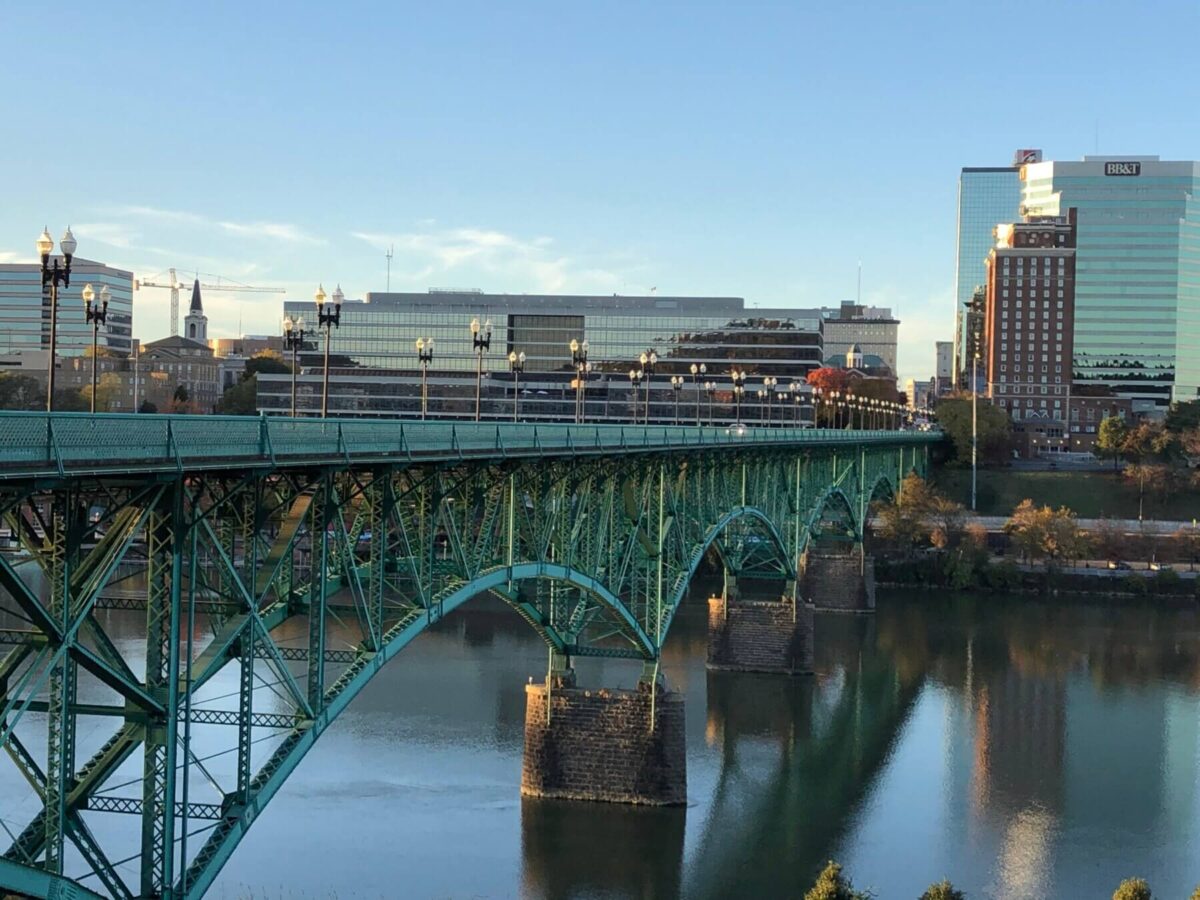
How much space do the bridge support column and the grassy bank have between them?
37314 mm

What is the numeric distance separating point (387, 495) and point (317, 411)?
117384 mm

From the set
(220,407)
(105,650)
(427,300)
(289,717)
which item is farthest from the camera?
(427,300)

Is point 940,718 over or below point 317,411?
below

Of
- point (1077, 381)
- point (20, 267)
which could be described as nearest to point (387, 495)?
point (20, 267)

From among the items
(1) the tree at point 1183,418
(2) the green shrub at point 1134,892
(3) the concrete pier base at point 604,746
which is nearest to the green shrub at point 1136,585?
(1) the tree at point 1183,418

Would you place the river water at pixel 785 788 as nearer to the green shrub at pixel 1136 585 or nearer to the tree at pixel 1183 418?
the green shrub at pixel 1136 585

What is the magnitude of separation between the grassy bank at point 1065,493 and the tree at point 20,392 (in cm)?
7369

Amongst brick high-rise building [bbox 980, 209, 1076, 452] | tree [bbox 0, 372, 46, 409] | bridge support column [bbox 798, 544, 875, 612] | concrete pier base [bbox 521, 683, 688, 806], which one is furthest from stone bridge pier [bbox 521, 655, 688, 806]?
brick high-rise building [bbox 980, 209, 1076, 452]

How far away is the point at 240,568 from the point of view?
27672mm

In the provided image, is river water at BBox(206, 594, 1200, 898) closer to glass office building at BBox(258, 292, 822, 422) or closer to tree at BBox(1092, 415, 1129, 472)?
tree at BBox(1092, 415, 1129, 472)

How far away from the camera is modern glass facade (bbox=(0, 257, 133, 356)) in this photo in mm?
54438

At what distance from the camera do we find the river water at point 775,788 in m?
41.5

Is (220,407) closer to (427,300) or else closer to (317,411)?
(317,411)

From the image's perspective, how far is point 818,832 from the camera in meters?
47.0
